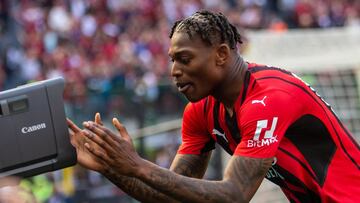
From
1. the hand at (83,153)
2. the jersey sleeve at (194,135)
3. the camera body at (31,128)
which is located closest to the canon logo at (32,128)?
the camera body at (31,128)

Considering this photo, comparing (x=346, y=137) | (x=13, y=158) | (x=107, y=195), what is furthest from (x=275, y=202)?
(x=13, y=158)

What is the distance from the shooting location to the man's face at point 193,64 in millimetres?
5527

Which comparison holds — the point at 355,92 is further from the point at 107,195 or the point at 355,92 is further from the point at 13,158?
the point at 13,158

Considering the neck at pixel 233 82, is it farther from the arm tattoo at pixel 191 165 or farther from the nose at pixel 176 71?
the arm tattoo at pixel 191 165

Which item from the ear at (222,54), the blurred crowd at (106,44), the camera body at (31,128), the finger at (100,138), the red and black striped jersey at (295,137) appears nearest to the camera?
the camera body at (31,128)

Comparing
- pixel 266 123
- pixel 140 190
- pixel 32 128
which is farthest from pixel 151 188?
pixel 32 128

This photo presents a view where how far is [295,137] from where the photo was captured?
221 inches

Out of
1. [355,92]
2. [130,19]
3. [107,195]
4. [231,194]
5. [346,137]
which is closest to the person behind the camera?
[231,194]

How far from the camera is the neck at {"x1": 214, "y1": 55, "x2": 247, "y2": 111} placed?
5.66m

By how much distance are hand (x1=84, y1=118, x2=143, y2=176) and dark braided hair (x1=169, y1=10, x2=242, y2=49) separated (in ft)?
2.65

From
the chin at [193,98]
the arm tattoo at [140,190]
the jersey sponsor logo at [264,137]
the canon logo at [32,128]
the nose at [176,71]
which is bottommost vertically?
the arm tattoo at [140,190]

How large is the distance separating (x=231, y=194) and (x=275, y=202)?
8982 mm

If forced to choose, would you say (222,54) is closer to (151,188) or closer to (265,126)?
(265,126)

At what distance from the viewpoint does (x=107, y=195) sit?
13.8 m
